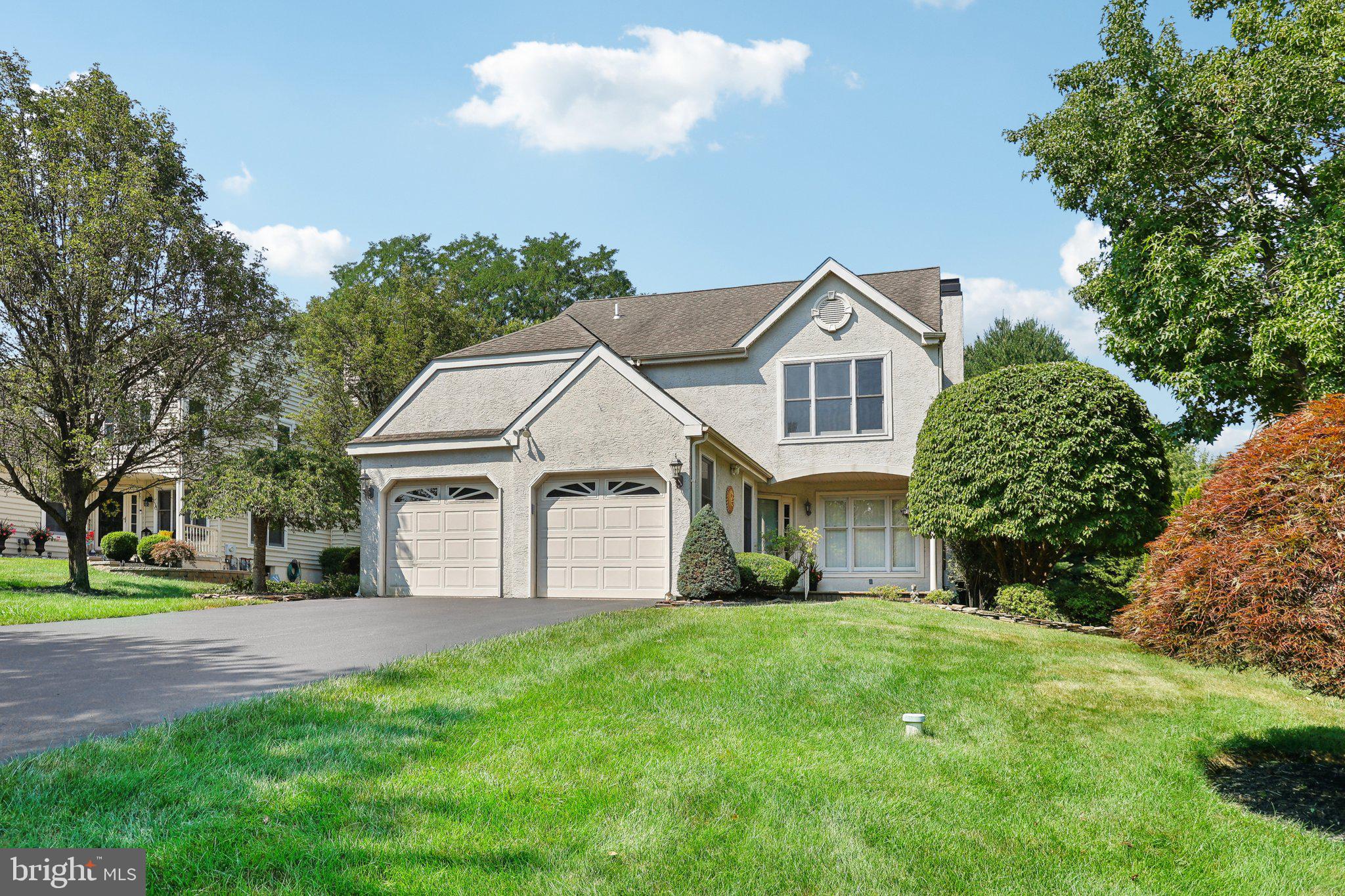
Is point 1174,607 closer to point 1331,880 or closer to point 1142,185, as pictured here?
point 1331,880

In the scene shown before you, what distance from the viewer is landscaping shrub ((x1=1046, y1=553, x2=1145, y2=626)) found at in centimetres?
1273

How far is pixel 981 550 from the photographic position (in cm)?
1590

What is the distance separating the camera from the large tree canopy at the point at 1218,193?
1269 centimetres

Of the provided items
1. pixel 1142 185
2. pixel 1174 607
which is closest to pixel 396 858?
pixel 1174 607

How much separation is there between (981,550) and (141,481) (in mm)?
24697

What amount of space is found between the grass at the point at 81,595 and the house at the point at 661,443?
397cm

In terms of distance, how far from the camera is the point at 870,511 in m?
20.6

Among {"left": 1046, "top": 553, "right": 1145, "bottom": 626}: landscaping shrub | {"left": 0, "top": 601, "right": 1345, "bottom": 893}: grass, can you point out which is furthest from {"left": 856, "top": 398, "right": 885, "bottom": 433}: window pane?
{"left": 0, "top": 601, "right": 1345, "bottom": 893}: grass

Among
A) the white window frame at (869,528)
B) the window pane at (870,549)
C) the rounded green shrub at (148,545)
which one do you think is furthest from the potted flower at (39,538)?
the window pane at (870,549)

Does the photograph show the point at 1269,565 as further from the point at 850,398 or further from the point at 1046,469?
the point at 850,398

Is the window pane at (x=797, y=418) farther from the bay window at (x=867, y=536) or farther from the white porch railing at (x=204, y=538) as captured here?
the white porch railing at (x=204, y=538)

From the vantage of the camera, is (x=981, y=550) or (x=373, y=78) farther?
(x=981, y=550)

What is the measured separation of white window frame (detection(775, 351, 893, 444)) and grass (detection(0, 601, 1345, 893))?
11893mm

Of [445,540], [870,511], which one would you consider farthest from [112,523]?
[870,511]
